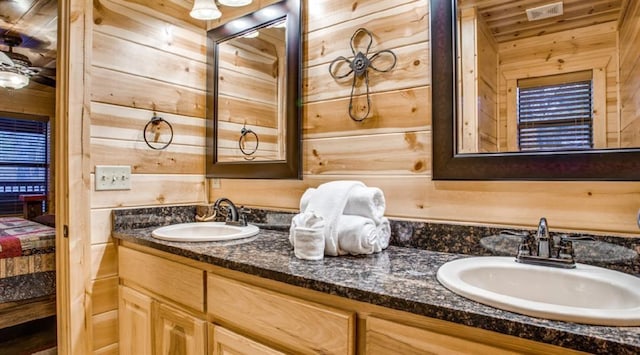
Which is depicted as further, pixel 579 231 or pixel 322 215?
pixel 322 215

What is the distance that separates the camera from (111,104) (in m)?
1.69

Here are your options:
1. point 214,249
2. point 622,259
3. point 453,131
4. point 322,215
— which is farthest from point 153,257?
point 622,259

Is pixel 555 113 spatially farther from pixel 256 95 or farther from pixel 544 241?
pixel 256 95

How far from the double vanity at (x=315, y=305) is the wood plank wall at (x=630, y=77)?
0.35 meters

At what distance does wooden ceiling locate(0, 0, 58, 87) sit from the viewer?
2.57m

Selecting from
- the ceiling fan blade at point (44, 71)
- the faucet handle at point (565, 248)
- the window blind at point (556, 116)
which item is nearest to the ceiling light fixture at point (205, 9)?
the window blind at point (556, 116)

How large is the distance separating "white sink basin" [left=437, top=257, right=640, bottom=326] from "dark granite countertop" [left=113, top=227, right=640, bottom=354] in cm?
2

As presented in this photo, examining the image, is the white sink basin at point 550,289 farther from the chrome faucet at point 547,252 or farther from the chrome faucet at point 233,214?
the chrome faucet at point 233,214

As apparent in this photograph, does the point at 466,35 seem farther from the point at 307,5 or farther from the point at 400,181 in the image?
the point at 307,5

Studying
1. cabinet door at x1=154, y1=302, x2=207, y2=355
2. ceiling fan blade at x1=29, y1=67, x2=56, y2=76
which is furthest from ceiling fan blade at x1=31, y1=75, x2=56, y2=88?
cabinet door at x1=154, y1=302, x2=207, y2=355

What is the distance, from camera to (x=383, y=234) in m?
1.28

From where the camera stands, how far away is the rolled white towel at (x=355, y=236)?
116cm

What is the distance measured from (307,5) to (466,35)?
2.45ft

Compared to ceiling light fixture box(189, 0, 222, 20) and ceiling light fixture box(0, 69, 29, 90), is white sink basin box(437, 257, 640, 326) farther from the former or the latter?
ceiling light fixture box(0, 69, 29, 90)
